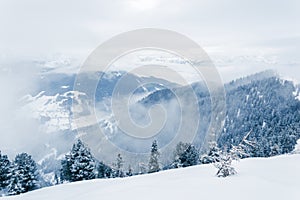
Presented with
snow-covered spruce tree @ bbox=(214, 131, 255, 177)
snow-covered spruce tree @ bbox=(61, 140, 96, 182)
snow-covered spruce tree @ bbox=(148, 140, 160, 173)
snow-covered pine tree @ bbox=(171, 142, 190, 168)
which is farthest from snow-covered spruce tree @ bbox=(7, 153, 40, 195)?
snow-covered spruce tree @ bbox=(214, 131, 255, 177)

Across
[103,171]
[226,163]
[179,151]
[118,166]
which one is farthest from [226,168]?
[118,166]

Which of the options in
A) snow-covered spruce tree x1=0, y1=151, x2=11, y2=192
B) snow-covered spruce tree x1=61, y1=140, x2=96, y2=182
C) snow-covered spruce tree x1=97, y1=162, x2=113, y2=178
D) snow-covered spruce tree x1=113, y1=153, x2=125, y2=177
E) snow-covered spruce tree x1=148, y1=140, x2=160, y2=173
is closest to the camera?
snow-covered spruce tree x1=0, y1=151, x2=11, y2=192

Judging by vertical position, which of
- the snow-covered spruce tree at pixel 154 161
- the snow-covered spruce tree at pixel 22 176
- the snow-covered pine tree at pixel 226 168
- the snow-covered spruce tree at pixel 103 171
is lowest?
the snow-covered spruce tree at pixel 103 171

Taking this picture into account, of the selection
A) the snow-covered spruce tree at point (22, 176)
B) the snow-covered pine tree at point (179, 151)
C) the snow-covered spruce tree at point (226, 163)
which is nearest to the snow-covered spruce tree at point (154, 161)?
the snow-covered pine tree at point (179, 151)

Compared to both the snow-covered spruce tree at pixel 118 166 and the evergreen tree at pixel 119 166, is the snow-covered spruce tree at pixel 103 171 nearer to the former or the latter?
the snow-covered spruce tree at pixel 118 166

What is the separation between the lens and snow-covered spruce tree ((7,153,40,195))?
86.9 ft

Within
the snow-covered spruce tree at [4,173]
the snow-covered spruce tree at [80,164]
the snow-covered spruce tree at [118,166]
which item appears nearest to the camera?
the snow-covered spruce tree at [4,173]

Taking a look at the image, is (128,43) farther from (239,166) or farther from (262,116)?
(262,116)

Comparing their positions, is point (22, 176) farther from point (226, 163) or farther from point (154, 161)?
point (226, 163)

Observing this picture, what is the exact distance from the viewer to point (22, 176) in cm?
2692

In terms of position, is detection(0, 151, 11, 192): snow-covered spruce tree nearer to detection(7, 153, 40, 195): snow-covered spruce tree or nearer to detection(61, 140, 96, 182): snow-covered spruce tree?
detection(7, 153, 40, 195): snow-covered spruce tree

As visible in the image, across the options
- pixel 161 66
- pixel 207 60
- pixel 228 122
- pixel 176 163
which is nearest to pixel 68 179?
pixel 176 163

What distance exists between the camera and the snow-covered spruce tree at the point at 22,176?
26484 mm

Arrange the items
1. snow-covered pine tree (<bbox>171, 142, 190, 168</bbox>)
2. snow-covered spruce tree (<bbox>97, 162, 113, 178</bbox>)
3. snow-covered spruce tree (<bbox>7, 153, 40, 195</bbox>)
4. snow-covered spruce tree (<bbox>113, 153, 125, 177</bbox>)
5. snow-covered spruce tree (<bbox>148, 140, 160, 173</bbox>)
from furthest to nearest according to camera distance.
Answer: snow-covered spruce tree (<bbox>113, 153, 125, 177</bbox>)
snow-covered spruce tree (<bbox>97, 162, 113, 178</bbox>)
snow-covered spruce tree (<bbox>148, 140, 160, 173</bbox>)
snow-covered pine tree (<bbox>171, 142, 190, 168</bbox>)
snow-covered spruce tree (<bbox>7, 153, 40, 195</bbox>)
